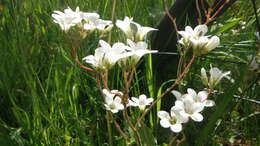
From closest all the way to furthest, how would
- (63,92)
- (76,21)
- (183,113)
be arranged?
(183,113) < (76,21) < (63,92)

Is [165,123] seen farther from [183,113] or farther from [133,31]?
[133,31]

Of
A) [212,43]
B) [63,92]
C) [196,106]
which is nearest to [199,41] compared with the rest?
[212,43]

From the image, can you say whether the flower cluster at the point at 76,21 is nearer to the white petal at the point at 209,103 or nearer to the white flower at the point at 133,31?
the white flower at the point at 133,31

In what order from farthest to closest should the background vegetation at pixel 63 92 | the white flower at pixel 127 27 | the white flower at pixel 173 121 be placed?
the background vegetation at pixel 63 92 < the white flower at pixel 127 27 < the white flower at pixel 173 121

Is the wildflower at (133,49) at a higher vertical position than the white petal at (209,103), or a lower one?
higher

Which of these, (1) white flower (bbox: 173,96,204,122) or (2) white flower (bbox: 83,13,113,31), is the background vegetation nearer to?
(1) white flower (bbox: 173,96,204,122)

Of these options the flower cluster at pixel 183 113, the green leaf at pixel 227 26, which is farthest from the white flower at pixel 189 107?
the green leaf at pixel 227 26

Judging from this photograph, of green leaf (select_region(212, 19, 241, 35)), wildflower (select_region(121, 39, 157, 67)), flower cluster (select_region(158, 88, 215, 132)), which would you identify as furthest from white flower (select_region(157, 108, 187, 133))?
green leaf (select_region(212, 19, 241, 35))

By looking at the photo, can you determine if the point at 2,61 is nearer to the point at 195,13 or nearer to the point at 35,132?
the point at 35,132
